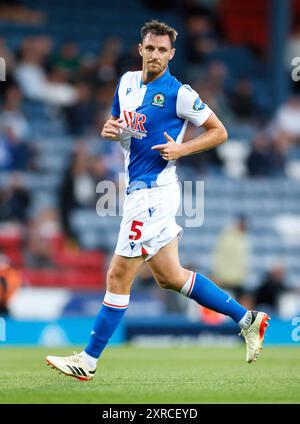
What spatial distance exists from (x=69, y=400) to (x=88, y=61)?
13316 millimetres

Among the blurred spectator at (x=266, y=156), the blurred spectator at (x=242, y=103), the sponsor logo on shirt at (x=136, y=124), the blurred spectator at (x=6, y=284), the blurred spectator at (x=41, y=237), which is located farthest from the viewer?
the blurred spectator at (x=242, y=103)

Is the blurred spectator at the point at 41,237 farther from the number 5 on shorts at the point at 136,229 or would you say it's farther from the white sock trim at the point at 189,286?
the number 5 on shorts at the point at 136,229

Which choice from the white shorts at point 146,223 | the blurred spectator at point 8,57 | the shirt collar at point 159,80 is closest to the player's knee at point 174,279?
the white shorts at point 146,223

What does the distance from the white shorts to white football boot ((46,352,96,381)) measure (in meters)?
0.82

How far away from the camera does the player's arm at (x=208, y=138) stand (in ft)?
25.6

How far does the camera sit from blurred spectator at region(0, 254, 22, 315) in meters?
15.3

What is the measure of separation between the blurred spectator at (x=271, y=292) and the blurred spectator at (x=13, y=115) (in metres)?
4.56

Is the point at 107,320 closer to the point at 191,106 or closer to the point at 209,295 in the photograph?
the point at 209,295

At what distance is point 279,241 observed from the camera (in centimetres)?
1927

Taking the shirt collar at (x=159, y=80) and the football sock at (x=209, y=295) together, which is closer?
the shirt collar at (x=159, y=80)

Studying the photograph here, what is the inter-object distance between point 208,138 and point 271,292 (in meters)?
9.30

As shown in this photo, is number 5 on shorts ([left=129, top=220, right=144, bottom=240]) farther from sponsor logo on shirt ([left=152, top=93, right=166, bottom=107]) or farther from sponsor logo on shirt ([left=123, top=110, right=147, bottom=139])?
sponsor logo on shirt ([left=152, top=93, right=166, bottom=107])
